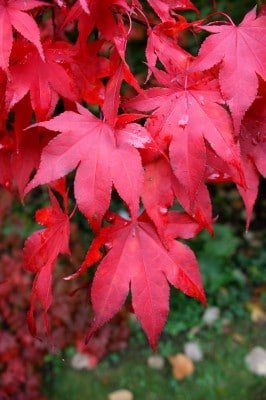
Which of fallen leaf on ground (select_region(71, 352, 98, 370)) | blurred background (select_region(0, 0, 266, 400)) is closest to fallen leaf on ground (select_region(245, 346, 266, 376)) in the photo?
blurred background (select_region(0, 0, 266, 400))

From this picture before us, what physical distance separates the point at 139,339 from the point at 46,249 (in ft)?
6.29

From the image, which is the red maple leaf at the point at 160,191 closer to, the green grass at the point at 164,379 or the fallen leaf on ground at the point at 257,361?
the green grass at the point at 164,379

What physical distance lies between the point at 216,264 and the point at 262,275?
334mm

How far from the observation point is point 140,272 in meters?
1.15

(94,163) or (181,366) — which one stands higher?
(94,163)

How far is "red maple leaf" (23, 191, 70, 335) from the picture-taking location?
3.85 ft

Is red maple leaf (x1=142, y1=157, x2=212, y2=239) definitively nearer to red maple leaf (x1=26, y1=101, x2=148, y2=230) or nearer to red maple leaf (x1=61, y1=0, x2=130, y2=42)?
red maple leaf (x1=26, y1=101, x2=148, y2=230)

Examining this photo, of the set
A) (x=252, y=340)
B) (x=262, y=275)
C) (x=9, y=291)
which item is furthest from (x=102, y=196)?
(x=262, y=275)

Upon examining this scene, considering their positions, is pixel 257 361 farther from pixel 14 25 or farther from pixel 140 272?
pixel 14 25

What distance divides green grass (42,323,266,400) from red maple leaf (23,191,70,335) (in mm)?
1479

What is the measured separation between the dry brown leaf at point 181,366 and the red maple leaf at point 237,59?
2.03m

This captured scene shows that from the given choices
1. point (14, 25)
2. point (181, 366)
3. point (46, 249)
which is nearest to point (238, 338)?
point (181, 366)

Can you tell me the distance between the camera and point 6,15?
1024mm

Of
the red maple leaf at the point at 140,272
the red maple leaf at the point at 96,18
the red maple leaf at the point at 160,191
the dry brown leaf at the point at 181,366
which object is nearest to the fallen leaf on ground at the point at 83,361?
the dry brown leaf at the point at 181,366
